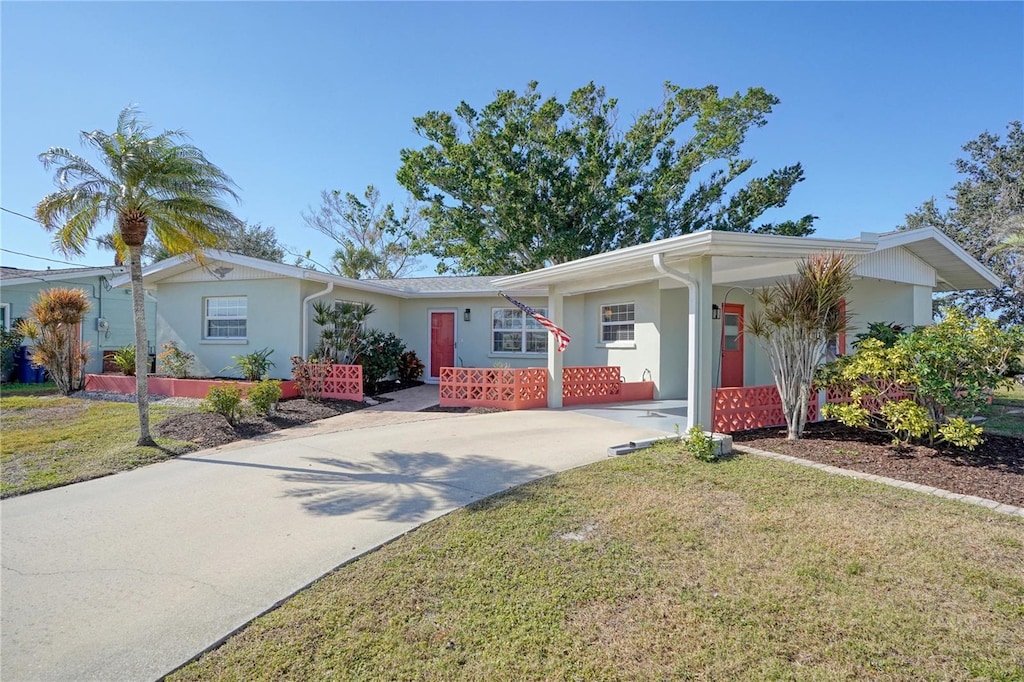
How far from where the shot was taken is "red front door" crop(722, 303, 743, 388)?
1126cm

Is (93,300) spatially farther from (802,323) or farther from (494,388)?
(802,323)

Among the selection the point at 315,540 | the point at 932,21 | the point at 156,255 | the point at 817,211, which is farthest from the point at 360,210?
the point at 315,540

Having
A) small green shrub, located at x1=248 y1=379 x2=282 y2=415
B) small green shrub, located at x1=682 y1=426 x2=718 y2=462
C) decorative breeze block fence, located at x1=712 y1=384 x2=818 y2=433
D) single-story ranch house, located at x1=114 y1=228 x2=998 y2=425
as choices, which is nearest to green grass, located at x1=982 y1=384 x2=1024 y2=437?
single-story ranch house, located at x1=114 y1=228 x2=998 y2=425

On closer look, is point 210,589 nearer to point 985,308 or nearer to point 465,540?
point 465,540

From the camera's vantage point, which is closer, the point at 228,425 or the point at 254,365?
the point at 228,425

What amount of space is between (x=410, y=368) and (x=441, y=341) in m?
1.39

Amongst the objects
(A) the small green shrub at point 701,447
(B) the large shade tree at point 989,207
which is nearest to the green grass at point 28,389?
(A) the small green shrub at point 701,447

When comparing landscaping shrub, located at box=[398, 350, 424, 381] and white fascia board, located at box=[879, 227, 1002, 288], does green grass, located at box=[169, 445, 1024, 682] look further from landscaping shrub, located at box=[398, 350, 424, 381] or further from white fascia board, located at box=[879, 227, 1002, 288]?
landscaping shrub, located at box=[398, 350, 424, 381]

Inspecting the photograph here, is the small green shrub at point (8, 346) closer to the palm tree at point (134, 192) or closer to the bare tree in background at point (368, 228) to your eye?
the palm tree at point (134, 192)

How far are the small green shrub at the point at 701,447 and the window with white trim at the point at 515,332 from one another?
28.2 feet

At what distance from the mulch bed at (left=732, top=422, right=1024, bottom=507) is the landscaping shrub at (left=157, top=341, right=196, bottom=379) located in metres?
12.9

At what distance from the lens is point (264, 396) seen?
883cm

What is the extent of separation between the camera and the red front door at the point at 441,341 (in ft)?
50.9

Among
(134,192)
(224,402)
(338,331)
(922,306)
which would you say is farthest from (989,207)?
(134,192)
